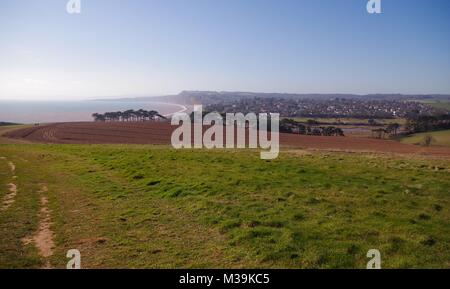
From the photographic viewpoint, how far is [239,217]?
11086mm

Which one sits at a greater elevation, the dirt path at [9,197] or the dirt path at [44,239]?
the dirt path at [9,197]

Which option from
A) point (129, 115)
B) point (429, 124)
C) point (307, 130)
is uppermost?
point (129, 115)

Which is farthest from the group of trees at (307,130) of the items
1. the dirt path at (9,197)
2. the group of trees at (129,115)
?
the dirt path at (9,197)

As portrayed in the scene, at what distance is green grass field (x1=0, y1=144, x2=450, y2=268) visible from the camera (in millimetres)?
8188

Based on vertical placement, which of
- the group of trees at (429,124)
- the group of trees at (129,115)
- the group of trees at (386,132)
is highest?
the group of trees at (129,115)

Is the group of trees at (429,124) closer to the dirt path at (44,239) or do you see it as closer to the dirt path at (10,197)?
the dirt path at (10,197)

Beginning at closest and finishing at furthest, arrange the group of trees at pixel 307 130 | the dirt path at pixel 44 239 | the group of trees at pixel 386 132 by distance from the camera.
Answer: the dirt path at pixel 44 239
the group of trees at pixel 307 130
the group of trees at pixel 386 132

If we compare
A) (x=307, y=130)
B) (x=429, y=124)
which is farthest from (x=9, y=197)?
(x=429, y=124)

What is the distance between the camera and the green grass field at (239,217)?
26.9 feet

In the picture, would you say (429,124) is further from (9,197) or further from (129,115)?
(129,115)

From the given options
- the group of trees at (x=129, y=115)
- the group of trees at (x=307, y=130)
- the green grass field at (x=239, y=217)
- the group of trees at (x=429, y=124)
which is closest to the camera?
the green grass field at (x=239, y=217)

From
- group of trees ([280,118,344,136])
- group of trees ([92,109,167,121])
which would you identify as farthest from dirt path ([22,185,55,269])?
group of trees ([92,109,167,121])
